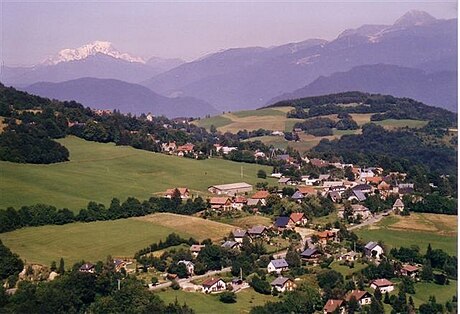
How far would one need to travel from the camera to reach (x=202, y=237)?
9.28 meters

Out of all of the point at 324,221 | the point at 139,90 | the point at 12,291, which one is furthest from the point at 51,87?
the point at 12,291

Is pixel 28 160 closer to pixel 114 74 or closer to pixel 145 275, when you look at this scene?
pixel 145 275

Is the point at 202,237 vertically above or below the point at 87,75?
below

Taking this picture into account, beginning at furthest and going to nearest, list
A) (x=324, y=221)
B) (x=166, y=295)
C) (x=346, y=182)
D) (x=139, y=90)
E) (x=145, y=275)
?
(x=139, y=90)
(x=346, y=182)
(x=324, y=221)
(x=145, y=275)
(x=166, y=295)

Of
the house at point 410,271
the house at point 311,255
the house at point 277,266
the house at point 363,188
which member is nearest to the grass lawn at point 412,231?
the house at point 410,271

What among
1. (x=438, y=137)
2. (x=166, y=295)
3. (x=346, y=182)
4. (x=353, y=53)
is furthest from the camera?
(x=353, y=53)

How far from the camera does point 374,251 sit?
8.62 metres

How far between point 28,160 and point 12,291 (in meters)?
6.57

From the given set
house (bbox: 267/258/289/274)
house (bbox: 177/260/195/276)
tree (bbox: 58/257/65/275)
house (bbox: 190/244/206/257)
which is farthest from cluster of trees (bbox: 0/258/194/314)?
house (bbox: 267/258/289/274)

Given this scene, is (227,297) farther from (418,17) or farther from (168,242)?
(418,17)

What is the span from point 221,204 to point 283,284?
3.93m

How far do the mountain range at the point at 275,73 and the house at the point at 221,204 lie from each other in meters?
30.9

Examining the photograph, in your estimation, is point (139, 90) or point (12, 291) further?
point (139, 90)

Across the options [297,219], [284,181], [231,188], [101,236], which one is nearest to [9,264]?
[101,236]
